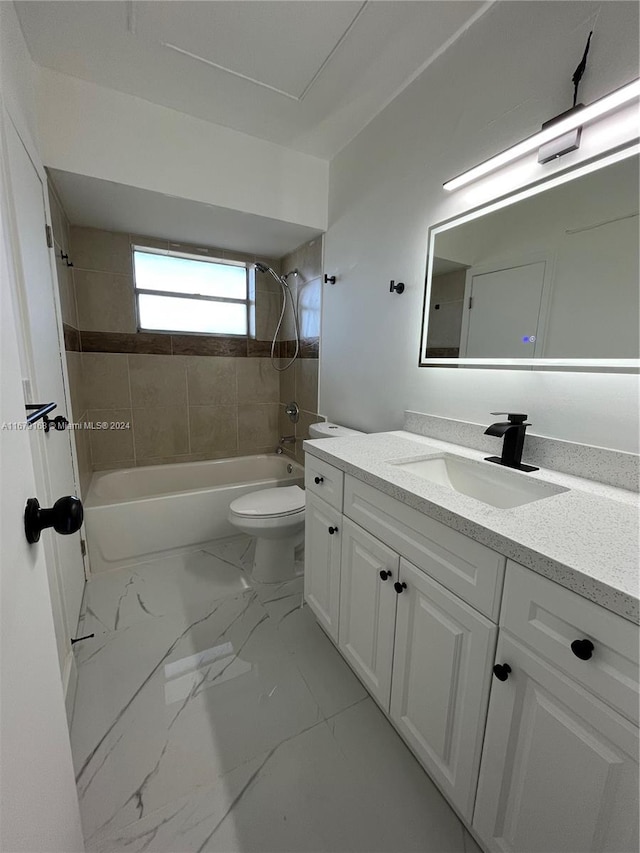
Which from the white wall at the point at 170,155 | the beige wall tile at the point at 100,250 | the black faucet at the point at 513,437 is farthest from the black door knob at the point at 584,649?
the beige wall tile at the point at 100,250

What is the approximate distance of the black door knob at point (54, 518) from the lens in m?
0.53

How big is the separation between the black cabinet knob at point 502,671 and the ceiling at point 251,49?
2095 millimetres

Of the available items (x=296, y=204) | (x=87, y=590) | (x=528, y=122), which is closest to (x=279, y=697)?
(x=87, y=590)

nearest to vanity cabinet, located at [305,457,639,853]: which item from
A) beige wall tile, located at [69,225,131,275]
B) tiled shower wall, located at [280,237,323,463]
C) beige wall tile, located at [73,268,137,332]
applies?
tiled shower wall, located at [280,237,323,463]

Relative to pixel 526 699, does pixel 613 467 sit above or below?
above

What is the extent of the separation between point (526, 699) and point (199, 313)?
290 cm

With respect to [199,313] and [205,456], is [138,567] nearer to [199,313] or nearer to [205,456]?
[205,456]

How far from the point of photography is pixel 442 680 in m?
0.91

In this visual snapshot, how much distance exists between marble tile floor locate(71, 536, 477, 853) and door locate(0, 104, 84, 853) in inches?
19.0

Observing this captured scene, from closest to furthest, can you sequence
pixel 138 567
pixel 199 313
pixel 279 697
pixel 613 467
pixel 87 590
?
pixel 613 467 → pixel 279 697 → pixel 87 590 → pixel 138 567 → pixel 199 313

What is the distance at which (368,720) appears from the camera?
1255mm

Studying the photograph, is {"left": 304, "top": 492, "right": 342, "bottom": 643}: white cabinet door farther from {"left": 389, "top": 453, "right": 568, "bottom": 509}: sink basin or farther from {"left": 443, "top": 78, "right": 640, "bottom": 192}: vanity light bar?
{"left": 443, "top": 78, "right": 640, "bottom": 192}: vanity light bar

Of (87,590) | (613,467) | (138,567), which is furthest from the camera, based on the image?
(138,567)

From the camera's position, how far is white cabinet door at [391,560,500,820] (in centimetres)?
82
